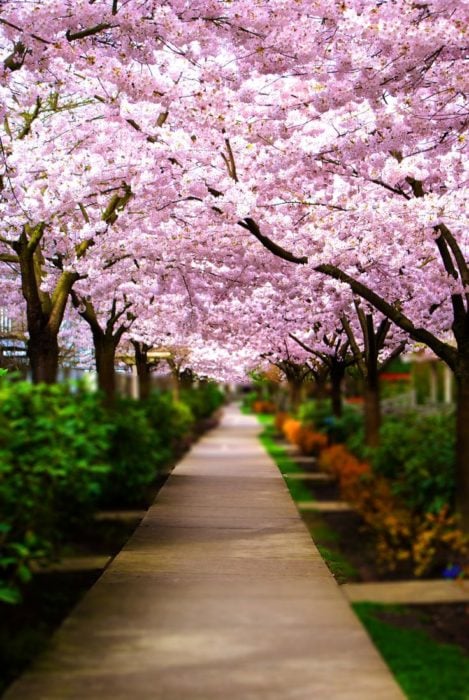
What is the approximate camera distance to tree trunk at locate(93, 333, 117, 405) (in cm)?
570

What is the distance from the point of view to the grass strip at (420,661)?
21.8 ft

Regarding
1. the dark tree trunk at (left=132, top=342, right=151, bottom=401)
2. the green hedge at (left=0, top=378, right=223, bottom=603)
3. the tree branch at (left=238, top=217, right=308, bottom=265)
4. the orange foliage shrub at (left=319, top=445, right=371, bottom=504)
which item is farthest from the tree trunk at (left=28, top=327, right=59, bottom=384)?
the orange foliage shrub at (left=319, top=445, right=371, bottom=504)

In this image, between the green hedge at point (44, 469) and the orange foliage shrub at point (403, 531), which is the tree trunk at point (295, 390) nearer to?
the green hedge at point (44, 469)

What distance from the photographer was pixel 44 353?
10.2 m

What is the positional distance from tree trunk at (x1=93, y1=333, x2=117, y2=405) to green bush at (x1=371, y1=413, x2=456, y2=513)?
4888 mm

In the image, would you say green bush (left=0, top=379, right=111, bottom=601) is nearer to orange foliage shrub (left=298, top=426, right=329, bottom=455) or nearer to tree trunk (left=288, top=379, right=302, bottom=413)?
tree trunk (left=288, top=379, right=302, bottom=413)

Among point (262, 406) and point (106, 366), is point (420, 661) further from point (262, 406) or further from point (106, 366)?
point (262, 406)

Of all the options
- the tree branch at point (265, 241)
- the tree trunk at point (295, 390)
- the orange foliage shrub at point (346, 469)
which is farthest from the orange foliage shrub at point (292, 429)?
the tree branch at point (265, 241)

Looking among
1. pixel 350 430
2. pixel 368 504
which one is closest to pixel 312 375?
pixel 368 504

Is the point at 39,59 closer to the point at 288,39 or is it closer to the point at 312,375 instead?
the point at 288,39

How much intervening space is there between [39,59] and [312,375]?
10.5 ft

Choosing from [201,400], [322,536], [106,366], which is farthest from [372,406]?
[201,400]

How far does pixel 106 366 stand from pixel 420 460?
6.15 m

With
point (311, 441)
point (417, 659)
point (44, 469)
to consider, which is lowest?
point (417, 659)
